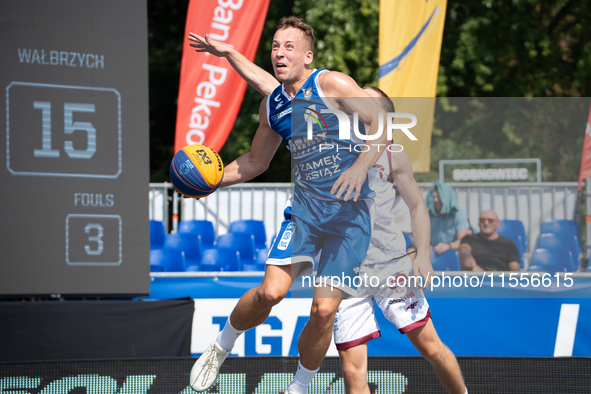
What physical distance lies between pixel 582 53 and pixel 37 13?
15.3m

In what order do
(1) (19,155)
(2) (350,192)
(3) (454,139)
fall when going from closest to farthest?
1. (2) (350,192)
2. (1) (19,155)
3. (3) (454,139)

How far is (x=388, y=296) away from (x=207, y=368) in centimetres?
126

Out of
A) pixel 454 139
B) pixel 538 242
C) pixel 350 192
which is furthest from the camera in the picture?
pixel 454 139

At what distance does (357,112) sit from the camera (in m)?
3.72

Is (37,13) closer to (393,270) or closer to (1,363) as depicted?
(1,363)

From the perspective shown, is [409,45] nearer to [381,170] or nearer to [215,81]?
[215,81]

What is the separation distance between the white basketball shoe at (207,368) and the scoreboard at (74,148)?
147 cm

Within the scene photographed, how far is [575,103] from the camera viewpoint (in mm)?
6098

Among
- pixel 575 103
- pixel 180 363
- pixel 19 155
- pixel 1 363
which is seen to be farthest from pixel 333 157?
pixel 575 103

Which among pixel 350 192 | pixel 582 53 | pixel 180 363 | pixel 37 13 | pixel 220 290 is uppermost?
pixel 582 53

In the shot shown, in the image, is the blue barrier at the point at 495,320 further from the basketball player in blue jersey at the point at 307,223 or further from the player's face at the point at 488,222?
the basketball player in blue jersey at the point at 307,223

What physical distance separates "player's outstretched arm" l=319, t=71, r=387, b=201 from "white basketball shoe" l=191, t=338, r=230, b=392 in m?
1.25

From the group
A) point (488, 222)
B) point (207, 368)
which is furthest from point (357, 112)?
point (488, 222)

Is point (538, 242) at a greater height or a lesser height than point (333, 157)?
lesser
